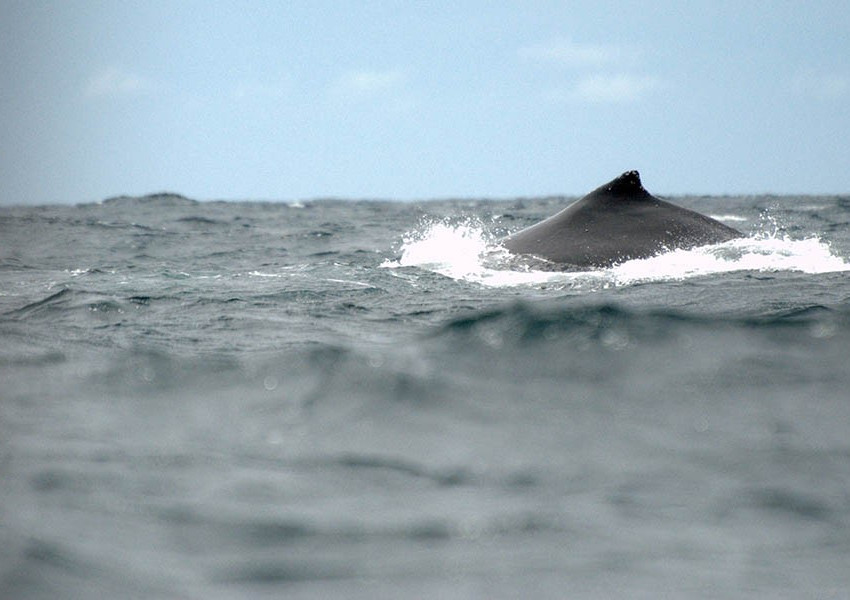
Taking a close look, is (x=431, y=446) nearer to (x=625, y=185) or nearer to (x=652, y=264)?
(x=652, y=264)

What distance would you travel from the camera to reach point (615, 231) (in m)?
14.2

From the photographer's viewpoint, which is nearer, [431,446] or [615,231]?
[431,446]

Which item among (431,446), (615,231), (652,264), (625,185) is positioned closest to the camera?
(431,446)

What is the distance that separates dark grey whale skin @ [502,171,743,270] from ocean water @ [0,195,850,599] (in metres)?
2.52

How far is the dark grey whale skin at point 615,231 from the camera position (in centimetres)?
1359

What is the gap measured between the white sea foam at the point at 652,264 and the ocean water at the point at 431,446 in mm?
1182

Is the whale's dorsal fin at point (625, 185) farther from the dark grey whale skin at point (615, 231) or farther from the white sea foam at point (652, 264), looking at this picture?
the white sea foam at point (652, 264)

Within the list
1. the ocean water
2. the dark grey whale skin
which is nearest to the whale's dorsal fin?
the dark grey whale skin

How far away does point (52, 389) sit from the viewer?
687 cm

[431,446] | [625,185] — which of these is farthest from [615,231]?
[431,446]

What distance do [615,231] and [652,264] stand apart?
1.33 meters

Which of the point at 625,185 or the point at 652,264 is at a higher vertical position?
the point at 625,185

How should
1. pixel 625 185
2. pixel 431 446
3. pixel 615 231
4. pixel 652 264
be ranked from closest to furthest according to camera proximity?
pixel 431 446 → pixel 652 264 → pixel 615 231 → pixel 625 185

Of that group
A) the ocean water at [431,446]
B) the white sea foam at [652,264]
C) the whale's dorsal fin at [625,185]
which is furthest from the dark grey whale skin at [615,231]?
the ocean water at [431,446]
